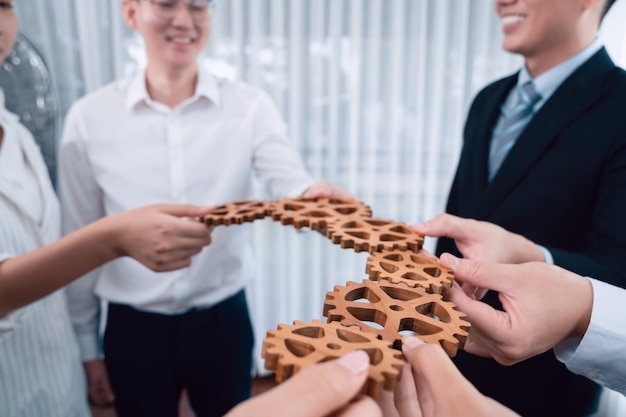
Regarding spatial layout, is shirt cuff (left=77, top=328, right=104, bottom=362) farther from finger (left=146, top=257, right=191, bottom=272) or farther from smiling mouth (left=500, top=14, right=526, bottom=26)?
smiling mouth (left=500, top=14, right=526, bottom=26)

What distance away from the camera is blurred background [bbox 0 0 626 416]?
193cm

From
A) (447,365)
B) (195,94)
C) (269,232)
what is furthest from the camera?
(269,232)

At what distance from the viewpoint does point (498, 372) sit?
968 millimetres

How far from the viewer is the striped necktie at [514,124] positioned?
1028 mm

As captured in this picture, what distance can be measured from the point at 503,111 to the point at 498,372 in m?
0.65

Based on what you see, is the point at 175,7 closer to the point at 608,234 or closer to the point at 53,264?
the point at 53,264

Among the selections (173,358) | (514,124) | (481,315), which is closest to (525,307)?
(481,315)

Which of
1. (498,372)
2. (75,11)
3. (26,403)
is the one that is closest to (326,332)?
(498,372)

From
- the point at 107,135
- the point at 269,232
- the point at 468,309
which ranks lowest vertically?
the point at 269,232

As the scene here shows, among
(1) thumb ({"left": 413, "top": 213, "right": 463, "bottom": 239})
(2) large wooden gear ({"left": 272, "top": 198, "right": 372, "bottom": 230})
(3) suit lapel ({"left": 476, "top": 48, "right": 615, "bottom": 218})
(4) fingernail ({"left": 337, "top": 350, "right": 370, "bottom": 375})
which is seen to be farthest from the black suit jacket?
(4) fingernail ({"left": 337, "top": 350, "right": 370, "bottom": 375})

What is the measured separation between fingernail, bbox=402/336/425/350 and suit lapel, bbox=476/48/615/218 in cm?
56

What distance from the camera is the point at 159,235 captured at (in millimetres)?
908

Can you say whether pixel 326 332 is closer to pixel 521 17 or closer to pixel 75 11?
pixel 521 17

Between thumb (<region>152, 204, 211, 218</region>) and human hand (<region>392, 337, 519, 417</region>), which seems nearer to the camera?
human hand (<region>392, 337, 519, 417</region>)
